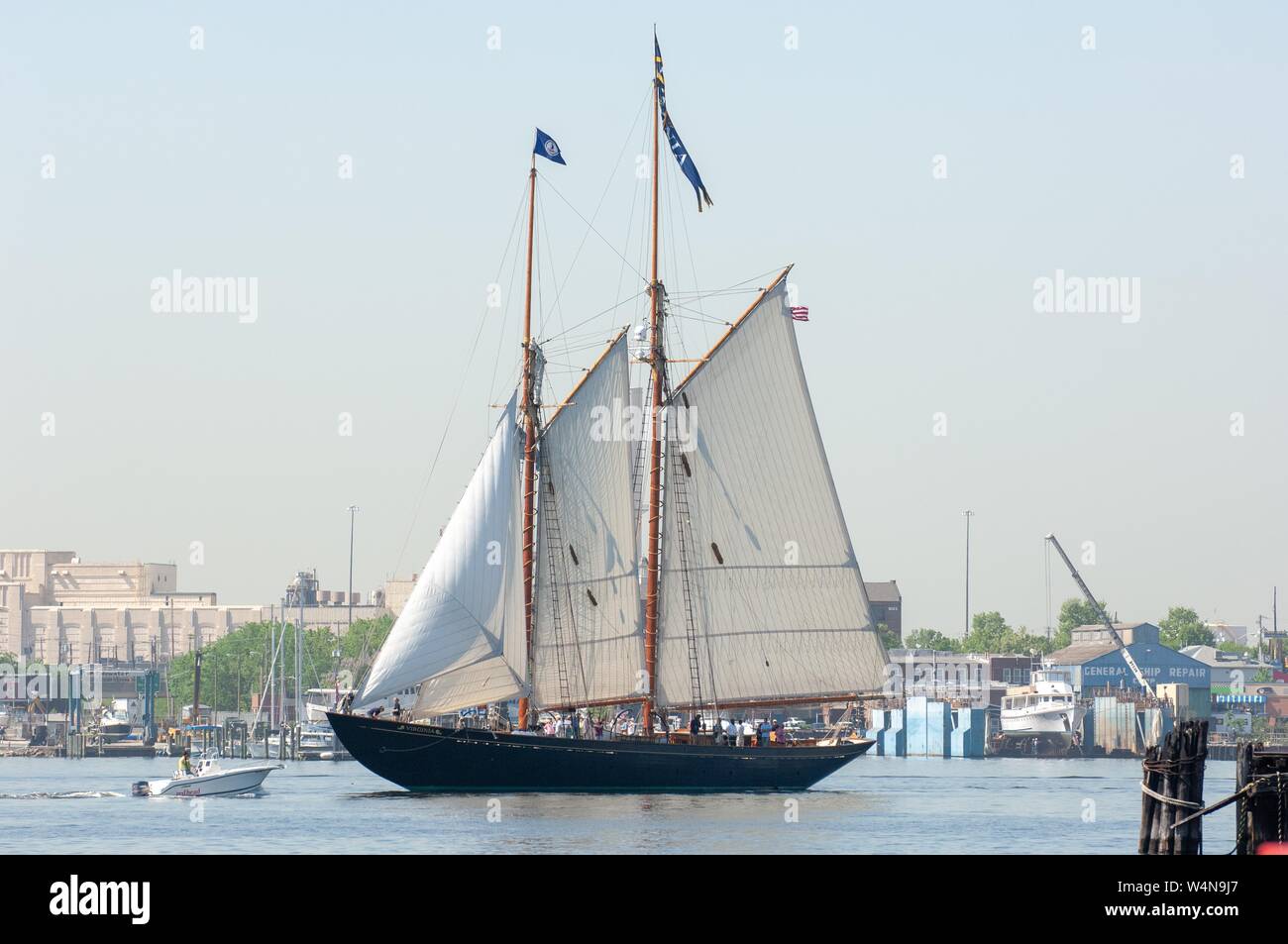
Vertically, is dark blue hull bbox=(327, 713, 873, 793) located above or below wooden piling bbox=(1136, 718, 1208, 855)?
below

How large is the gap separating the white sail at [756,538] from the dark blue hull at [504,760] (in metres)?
2.92

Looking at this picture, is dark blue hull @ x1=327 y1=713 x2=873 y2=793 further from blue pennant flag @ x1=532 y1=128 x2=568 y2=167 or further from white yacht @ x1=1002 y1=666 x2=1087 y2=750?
white yacht @ x1=1002 y1=666 x2=1087 y2=750

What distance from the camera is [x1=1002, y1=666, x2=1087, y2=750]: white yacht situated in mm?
187250

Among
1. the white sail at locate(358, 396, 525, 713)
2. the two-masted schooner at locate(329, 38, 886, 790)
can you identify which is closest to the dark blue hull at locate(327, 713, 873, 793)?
the two-masted schooner at locate(329, 38, 886, 790)

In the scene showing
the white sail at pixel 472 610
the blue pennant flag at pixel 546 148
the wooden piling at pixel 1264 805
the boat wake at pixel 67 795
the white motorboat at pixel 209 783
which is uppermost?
the blue pennant flag at pixel 546 148

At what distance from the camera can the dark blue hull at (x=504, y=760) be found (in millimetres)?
85312

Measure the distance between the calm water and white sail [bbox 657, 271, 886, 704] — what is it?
5.73m

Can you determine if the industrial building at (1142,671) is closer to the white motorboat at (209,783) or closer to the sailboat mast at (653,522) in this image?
the sailboat mast at (653,522)

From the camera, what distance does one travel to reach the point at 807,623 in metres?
86.9

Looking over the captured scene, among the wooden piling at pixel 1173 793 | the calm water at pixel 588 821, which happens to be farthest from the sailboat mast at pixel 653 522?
the wooden piling at pixel 1173 793

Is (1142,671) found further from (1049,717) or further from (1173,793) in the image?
(1173,793)
